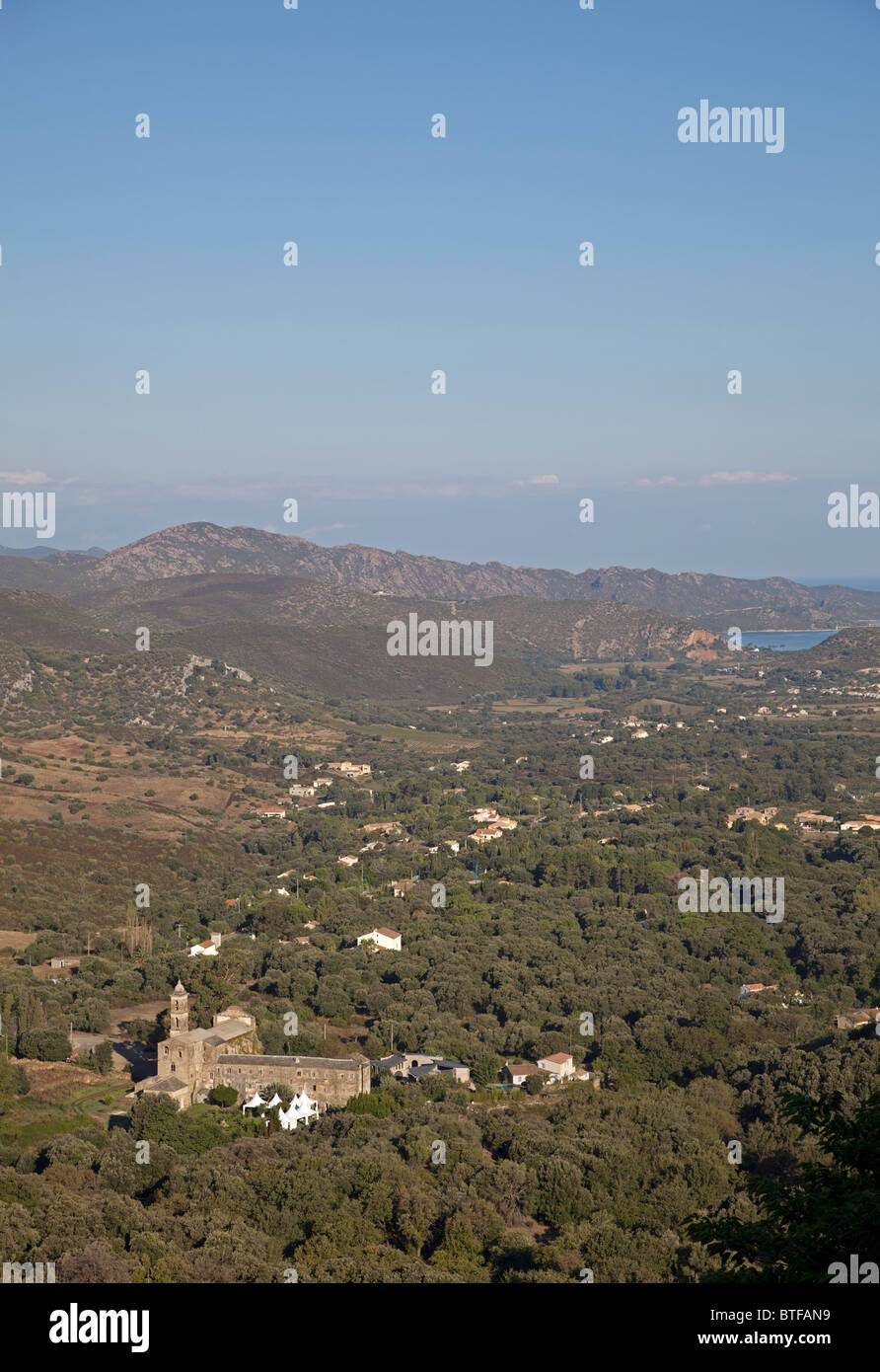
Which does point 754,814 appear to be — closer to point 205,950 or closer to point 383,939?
point 383,939

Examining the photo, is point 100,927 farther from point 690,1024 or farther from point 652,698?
point 652,698

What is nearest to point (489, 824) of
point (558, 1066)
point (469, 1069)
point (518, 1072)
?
point (558, 1066)

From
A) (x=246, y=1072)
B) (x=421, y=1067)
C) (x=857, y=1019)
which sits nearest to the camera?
(x=246, y=1072)

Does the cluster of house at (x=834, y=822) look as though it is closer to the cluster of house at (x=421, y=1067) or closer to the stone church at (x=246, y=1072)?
the cluster of house at (x=421, y=1067)

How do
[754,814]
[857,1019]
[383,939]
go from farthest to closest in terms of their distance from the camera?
[754,814] < [383,939] < [857,1019]

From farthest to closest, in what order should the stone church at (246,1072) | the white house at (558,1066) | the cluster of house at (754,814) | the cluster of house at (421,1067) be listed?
the cluster of house at (754,814), the white house at (558,1066), the cluster of house at (421,1067), the stone church at (246,1072)

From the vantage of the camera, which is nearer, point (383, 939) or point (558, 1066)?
point (558, 1066)

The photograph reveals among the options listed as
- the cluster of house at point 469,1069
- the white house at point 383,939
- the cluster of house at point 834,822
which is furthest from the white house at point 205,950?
the cluster of house at point 834,822

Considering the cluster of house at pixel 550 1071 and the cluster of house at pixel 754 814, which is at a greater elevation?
the cluster of house at pixel 754 814

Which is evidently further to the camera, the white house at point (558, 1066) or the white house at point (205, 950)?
the white house at point (205, 950)

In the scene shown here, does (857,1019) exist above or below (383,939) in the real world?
below
